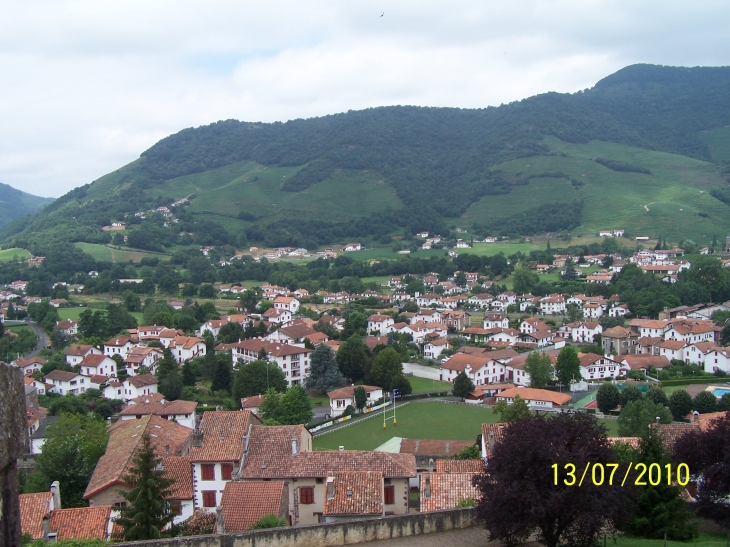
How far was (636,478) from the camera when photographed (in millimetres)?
12438

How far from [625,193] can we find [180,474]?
387ft

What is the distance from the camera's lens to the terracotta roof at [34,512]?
44.8 ft

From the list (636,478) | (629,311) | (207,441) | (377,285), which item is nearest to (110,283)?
(377,285)

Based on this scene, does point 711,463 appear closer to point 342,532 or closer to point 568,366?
point 342,532

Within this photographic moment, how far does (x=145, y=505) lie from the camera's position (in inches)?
517

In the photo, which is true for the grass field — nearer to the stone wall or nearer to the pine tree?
the pine tree

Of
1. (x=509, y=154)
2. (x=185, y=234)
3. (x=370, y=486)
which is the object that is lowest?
(x=370, y=486)

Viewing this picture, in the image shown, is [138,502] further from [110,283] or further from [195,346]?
[110,283]

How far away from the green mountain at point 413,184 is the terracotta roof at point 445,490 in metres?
93.2

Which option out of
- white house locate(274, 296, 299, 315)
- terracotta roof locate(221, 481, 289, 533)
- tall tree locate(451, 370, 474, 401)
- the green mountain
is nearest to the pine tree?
terracotta roof locate(221, 481, 289, 533)

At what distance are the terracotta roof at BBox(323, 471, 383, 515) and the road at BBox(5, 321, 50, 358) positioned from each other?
42626 mm

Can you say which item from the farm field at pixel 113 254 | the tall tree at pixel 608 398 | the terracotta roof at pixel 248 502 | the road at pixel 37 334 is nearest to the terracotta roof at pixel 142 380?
the road at pixel 37 334

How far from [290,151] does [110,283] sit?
104027 millimetres

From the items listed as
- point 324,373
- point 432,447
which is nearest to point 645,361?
point 324,373
